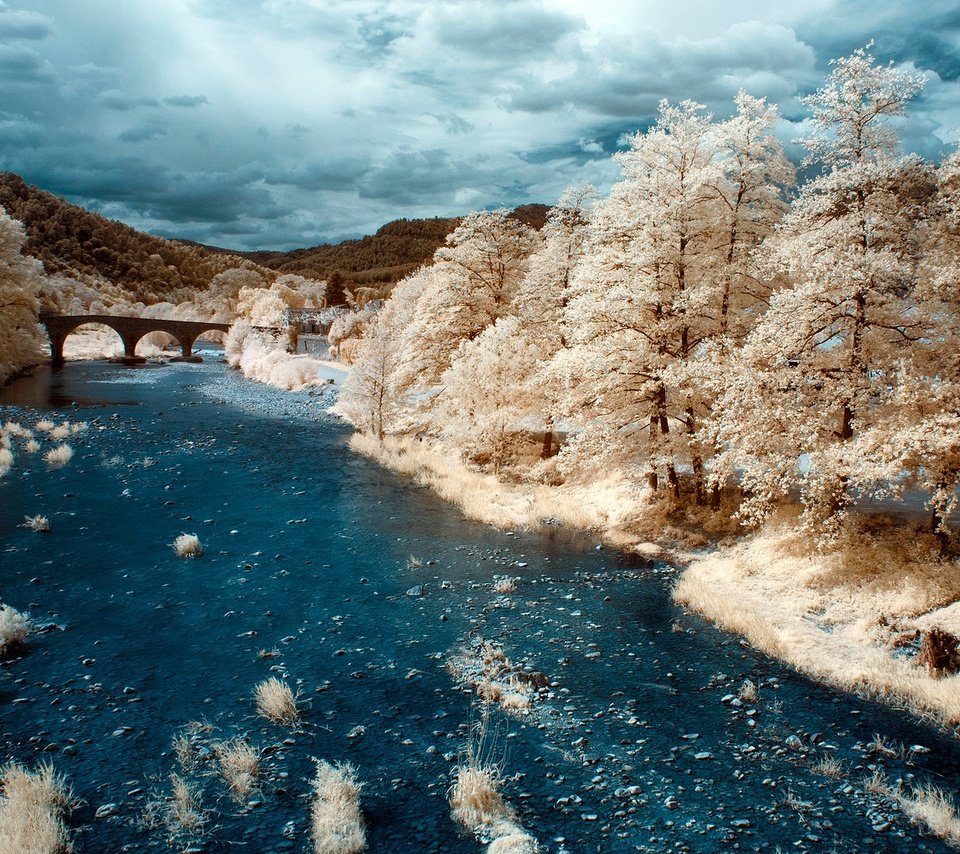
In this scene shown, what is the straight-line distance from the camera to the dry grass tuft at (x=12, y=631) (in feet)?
43.5

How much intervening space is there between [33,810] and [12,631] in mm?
6488

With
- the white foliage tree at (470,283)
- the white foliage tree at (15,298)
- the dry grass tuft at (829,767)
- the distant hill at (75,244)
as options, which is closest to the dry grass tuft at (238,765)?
the dry grass tuft at (829,767)

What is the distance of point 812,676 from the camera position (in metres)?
13.0

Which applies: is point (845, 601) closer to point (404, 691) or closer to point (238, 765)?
point (404, 691)

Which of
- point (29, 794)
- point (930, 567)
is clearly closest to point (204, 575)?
point (29, 794)

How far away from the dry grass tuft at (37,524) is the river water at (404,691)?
1.39 ft

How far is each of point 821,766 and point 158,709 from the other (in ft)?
37.1

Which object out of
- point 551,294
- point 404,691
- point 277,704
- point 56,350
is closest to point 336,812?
point 277,704

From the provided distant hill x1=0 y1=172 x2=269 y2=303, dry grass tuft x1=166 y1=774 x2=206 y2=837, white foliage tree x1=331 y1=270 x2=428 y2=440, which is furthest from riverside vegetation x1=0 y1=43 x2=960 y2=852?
distant hill x1=0 y1=172 x2=269 y2=303

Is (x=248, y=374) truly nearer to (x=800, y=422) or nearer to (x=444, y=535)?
(x=444, y=535)

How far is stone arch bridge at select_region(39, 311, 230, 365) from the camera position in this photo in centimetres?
7862

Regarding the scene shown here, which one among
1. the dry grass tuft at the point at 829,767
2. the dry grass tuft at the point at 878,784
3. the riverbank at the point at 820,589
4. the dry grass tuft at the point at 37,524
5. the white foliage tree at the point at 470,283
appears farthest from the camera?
the white foliage tree at the point at 470,283

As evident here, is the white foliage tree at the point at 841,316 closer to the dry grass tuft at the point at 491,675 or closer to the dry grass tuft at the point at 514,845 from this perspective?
the dry grass tuft at the point at 491,675

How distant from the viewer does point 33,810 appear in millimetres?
8398
